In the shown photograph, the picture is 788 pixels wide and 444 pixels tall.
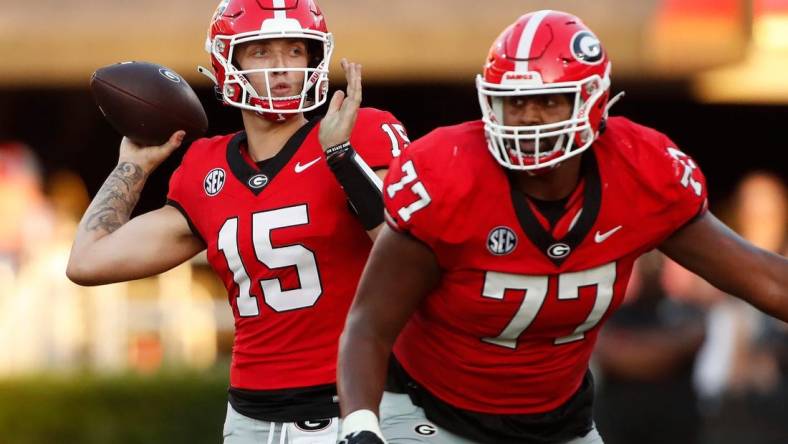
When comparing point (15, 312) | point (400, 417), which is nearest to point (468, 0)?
point (15, 312)

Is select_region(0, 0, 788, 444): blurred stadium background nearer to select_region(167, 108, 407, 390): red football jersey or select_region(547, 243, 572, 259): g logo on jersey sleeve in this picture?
select_region(167, 108, 407, 390): red football jersey

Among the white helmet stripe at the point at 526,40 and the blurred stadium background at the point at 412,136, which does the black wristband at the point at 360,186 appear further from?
the blurred stadium background at the point at 412,136

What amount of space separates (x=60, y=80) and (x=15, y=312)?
8.41 feet

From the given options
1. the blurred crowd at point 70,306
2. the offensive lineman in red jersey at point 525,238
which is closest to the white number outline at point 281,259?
the offensive lineman in red jersey at point 525,238

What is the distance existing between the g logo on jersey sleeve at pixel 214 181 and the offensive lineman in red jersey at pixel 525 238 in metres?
0.92

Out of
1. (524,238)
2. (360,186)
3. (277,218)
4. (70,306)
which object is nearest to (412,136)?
(70,306)

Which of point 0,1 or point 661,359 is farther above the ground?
point 0,1

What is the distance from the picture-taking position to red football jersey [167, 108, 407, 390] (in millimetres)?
4867

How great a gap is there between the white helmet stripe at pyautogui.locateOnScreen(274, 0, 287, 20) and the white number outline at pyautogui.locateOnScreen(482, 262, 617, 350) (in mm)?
1295

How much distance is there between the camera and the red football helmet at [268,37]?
503 cm

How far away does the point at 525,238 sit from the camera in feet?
13.7

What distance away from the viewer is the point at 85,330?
11062mm

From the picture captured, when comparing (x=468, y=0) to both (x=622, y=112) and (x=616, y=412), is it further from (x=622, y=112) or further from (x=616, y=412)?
(x=616, y=412)

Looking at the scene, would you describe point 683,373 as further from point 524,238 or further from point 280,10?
point 524,238
